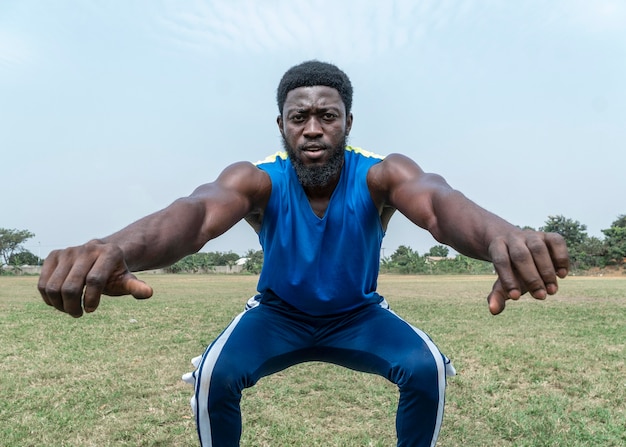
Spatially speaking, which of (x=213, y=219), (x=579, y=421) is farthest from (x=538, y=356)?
(x=213, y=219)

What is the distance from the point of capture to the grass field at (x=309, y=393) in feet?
15.3

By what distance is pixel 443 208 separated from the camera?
2953 mm

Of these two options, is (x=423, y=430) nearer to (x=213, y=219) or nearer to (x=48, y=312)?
(x=213, y=219)

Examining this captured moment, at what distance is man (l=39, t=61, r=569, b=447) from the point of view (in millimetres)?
2973

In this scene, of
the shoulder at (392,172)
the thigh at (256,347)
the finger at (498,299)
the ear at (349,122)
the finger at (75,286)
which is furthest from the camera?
the ear at (349,122)

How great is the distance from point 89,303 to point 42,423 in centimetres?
365

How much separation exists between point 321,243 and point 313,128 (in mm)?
764

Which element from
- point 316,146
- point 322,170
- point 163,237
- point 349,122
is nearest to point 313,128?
point 316,146

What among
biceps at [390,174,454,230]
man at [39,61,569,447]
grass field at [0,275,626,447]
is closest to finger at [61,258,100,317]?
man at [39,61,569,447]

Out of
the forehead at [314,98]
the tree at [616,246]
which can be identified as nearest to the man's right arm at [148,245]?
the forehead at [314,98]

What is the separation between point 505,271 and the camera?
2.04 m

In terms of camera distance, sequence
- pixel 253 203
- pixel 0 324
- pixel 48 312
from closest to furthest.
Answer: pixel 253 203
pixel 0 324
pixel 48 312

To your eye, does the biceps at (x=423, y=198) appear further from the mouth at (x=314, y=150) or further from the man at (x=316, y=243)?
the mouth at (x=314, y=150)

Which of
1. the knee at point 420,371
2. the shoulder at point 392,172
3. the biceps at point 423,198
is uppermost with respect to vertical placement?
the shoulder at point 392,172
